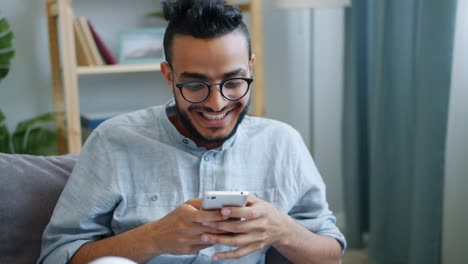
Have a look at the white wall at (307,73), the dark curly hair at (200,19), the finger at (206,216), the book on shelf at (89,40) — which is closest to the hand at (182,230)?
the finger at (206,216)

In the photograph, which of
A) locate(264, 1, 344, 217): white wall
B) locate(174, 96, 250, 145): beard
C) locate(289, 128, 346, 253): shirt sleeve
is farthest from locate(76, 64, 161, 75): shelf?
locate(289, 128, 346, 253): shirt sleeve

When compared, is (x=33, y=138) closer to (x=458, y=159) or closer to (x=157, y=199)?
(x=157, y=199)

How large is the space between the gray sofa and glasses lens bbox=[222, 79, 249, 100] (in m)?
0.39

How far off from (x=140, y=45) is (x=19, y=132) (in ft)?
1.97

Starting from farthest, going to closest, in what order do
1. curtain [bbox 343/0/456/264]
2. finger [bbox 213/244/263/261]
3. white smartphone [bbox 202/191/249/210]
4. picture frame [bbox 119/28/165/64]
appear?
picture frame [bbox 119/28/165/64] < curtain [bbox 343/0/456/264] < finger [bbox 213/244/263/261] < white smartphone [bbox 202/191/249/210]

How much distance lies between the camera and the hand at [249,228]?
3.31 ft

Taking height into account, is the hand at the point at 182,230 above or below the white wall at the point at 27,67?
below

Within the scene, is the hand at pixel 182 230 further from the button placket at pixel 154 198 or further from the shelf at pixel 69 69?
the shelf at pixel 69 69

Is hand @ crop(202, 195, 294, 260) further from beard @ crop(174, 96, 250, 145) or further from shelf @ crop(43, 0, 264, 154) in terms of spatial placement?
shelf @ crop(43, 0, 264, 154)

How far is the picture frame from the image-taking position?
2.24 meters

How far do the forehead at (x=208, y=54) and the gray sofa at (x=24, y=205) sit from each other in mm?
415

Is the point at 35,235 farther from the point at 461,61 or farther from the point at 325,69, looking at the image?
the point at 325,69

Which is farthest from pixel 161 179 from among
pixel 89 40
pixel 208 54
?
pixel 89 40

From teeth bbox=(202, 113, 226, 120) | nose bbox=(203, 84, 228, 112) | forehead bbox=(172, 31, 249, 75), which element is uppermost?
forehead bbox=(172, 31, 249, 75)
